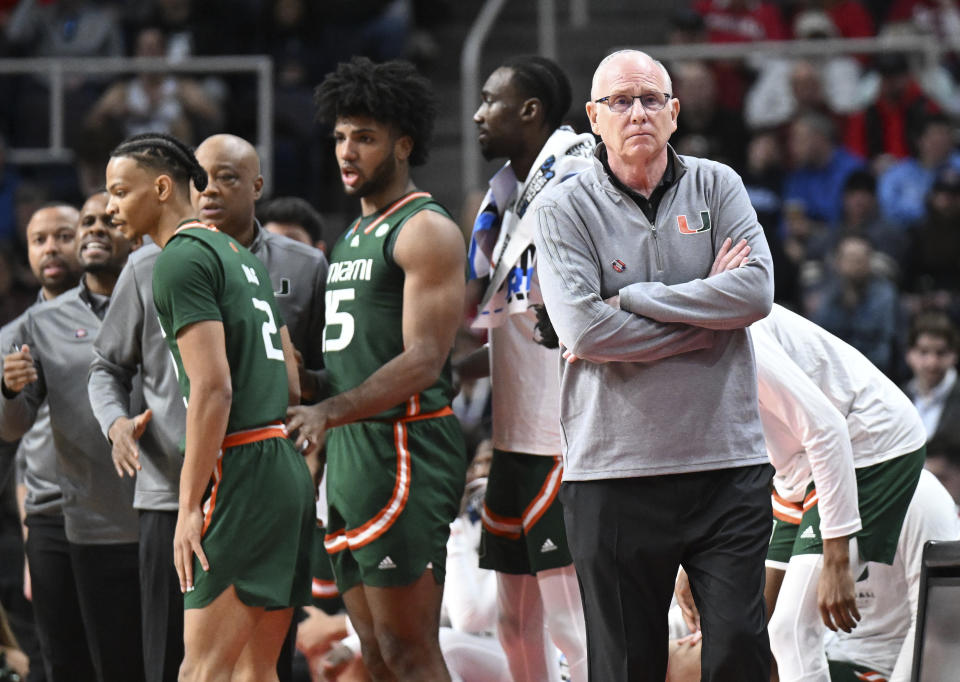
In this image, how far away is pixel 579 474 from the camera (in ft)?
13.1

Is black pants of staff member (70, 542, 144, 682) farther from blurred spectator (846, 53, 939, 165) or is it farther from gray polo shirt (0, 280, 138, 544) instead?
blurred spectator (846, 53, 939, 165)

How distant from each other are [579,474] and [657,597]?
0.40 m

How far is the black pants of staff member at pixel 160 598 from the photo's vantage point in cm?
471

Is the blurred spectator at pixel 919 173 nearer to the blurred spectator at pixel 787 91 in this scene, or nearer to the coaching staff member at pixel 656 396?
the blurred spectator at pixel 787 91

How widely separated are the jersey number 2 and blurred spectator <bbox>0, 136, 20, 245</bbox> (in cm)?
693

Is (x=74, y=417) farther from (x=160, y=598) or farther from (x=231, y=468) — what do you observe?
(x=231, y=468)

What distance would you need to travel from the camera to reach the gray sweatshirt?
3.87 metres

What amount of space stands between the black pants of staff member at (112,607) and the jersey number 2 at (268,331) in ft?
4.34

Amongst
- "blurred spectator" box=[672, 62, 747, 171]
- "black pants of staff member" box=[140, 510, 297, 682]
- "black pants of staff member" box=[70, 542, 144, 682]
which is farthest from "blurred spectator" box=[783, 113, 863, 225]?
"black pants of staff member" box=[140, 510, 297, 682]

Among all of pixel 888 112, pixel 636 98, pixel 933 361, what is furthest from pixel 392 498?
pixel 888 112

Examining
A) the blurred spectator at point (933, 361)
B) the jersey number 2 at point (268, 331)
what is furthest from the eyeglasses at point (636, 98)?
the blurred spectator at point (933, 361)

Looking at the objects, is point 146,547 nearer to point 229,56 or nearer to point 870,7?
point 229,56

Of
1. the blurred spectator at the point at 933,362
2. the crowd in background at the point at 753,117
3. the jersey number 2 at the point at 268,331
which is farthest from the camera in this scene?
the crowd in background at the point at 753,117

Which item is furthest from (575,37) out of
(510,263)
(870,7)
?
(510,263)
